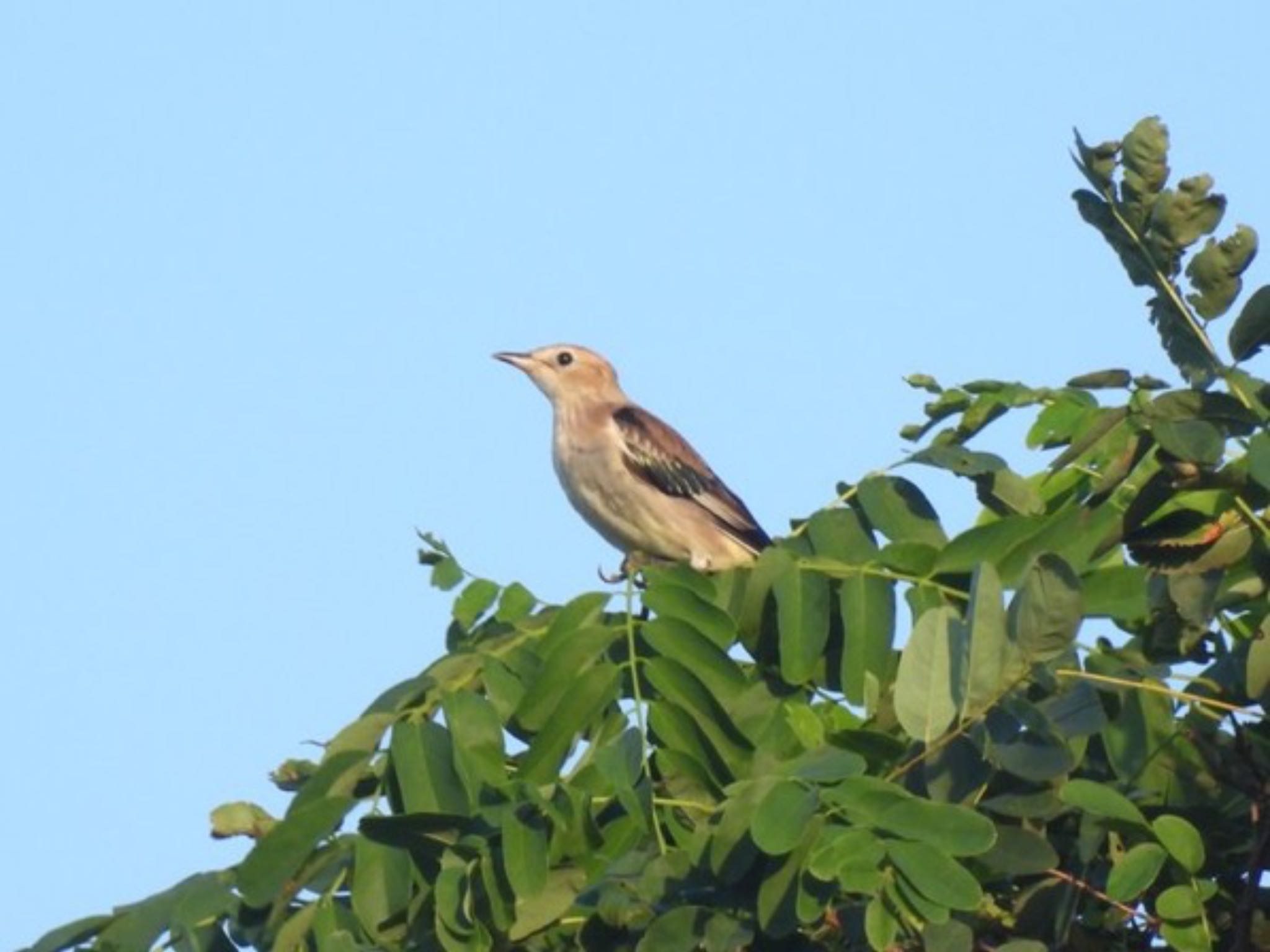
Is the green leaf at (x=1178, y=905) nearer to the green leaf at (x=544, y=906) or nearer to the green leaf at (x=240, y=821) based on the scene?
the green leaf at (x=544, y=906)

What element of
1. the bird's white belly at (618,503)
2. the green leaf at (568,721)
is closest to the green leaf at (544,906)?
the green leaf at (568,721)

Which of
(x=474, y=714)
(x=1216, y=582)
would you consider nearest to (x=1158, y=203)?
(x=1216, y=582)

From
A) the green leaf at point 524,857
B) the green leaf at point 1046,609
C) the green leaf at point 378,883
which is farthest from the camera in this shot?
the green leaf at point 378,883

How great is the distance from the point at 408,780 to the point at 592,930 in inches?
22.5

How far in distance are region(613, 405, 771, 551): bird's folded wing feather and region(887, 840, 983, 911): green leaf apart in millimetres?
5729

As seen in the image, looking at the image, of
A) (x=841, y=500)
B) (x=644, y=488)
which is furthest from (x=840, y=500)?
(x=644, y=488)

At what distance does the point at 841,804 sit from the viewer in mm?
4453

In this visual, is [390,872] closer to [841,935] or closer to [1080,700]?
[841,935]

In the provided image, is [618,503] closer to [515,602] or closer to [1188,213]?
[515,602]

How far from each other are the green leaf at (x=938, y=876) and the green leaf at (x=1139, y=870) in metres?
0.33

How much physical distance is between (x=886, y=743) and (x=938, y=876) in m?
0.49

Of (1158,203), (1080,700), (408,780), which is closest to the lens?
(1080,700)

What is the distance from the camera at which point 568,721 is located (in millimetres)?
5250

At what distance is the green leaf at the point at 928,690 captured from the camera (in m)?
4.42
